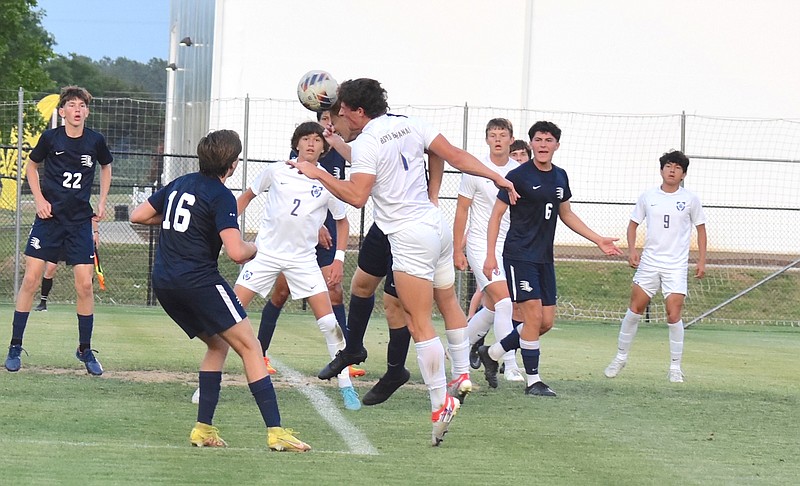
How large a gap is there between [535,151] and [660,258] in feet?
6.57

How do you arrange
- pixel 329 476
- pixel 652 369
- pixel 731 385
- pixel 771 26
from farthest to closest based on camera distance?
1. pixel 771 26
2. pixel 652 369
3. pixel 731 385
4. pixel 329 476

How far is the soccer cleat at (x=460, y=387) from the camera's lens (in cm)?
693

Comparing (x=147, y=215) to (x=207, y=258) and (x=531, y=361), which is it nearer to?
(x=207, y=258)

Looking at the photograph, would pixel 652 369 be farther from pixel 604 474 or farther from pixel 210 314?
pixel 210 314

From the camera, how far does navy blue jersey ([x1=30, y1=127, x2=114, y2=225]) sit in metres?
9.18

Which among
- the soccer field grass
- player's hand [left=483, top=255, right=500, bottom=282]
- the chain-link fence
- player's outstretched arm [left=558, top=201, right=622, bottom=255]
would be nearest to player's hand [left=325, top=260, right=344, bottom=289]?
the soccer field grass

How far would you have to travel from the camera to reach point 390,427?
7117 millimetres

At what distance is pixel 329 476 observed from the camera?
18.4 ft

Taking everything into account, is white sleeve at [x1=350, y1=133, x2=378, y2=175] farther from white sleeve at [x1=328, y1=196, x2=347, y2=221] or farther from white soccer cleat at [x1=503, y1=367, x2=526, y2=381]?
white soccer cleat at [x1=503, y1=367, x2=526, y2=381]

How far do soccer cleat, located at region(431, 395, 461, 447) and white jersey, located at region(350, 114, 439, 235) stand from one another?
1.02 m

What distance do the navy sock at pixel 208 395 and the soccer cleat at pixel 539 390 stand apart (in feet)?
10.6

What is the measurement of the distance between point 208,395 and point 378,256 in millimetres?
1483

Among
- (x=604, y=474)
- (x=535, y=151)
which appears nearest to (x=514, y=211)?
(x=535, y=151)

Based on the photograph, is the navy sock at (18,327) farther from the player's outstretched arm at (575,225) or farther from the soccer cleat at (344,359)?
the player's outstretched arm at (575,225)
